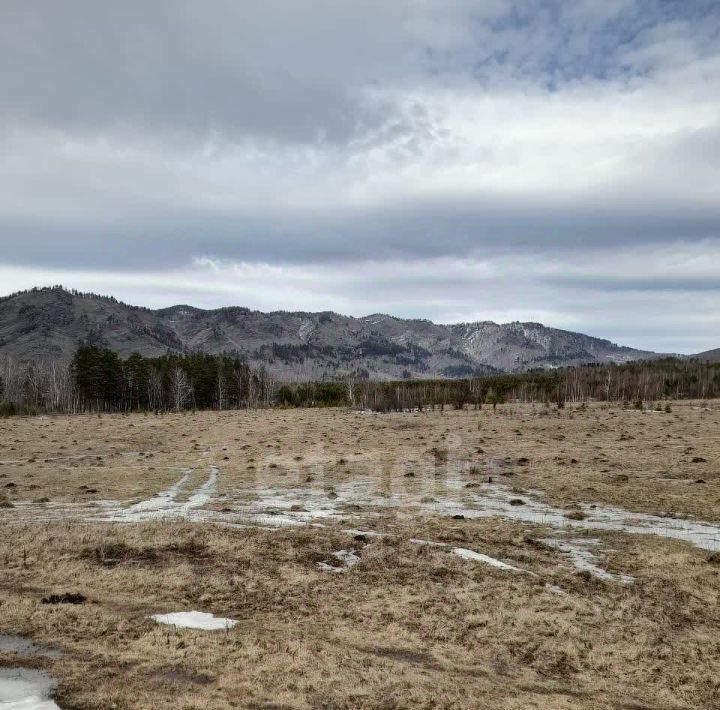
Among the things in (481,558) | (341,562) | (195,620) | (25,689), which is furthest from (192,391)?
(25,689)

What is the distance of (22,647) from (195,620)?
3.08 meters

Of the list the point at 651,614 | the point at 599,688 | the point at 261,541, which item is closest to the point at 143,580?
the point at 261,541

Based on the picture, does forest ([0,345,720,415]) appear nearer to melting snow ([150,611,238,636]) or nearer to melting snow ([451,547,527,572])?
melting snow ([451,547,527,572])

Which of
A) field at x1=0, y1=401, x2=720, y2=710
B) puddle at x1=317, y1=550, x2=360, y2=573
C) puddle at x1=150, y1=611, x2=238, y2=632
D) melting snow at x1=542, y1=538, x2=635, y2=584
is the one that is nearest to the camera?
field at x1=0, y1=401, x2=720, y2=710

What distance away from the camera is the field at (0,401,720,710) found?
9.11 meters

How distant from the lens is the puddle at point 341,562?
49.8 ft

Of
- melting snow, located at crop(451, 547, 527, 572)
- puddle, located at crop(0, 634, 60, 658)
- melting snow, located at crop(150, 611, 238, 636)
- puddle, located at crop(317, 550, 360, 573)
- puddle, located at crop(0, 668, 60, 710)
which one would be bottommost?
puddle, located at crop(317, 550, 360, 573)

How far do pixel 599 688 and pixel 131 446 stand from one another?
48.2 meters

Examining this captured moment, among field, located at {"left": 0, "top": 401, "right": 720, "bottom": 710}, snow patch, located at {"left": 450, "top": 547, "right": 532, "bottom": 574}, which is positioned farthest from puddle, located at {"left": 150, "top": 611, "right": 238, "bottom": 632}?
snow patch, located at {"left": 450, "top": 547, "right": 532, "bottom": 574}

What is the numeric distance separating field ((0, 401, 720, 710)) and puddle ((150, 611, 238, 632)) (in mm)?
289

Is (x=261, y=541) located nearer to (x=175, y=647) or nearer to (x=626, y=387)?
(x=175, y=647)

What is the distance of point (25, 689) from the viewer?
8352 millimetres

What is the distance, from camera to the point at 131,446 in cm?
5053

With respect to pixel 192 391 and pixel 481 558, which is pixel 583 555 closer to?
pixel 481 558
